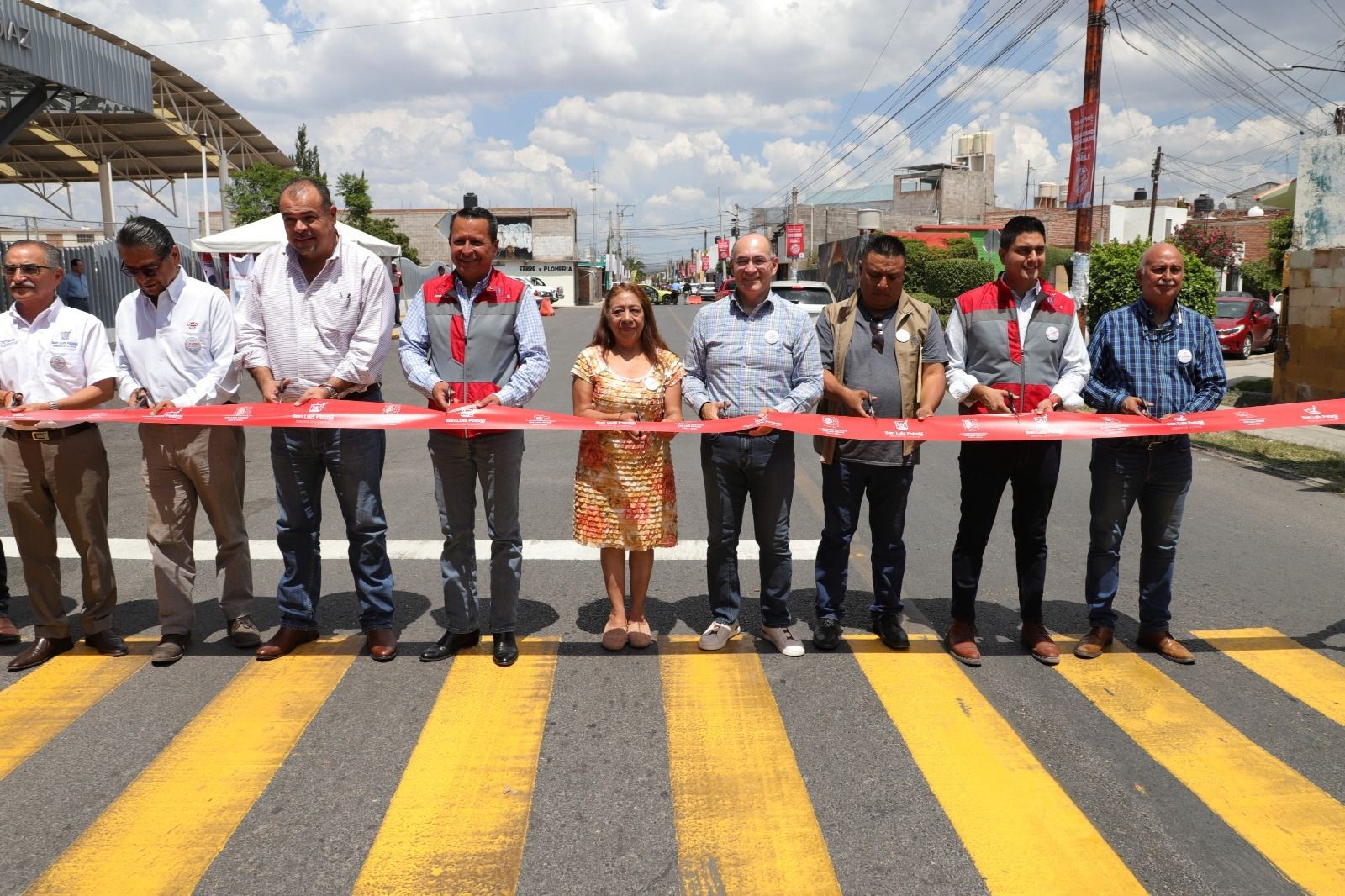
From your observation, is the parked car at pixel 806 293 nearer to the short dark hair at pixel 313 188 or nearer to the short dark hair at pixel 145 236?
the short dark hair at pixel 313 188

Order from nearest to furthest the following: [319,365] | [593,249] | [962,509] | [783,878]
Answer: [783,878] → [319,365] → [962,509] → [593,249]

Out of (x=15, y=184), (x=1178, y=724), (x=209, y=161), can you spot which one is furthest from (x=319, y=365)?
(x=15, y=184)

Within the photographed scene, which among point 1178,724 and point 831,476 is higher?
point 831,476

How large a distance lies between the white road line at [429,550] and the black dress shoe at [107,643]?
1600 mm

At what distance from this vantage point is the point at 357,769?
3.76m

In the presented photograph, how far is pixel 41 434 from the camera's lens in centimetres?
482

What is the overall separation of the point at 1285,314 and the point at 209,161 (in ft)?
145

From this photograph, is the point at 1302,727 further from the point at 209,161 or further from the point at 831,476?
the point at 209,161

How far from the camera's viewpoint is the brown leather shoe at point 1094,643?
496cm

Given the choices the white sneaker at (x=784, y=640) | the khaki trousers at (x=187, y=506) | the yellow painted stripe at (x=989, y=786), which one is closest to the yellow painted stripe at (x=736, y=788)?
the white sneaker at (x=784, y=640)

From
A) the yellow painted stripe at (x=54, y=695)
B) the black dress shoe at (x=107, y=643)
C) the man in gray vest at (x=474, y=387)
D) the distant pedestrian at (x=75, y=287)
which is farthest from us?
the distant pedestrian at (x=75, y=287)

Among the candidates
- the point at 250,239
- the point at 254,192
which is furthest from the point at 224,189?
the point at 250,239

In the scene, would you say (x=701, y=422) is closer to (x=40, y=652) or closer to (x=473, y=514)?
(x=473, y=514)

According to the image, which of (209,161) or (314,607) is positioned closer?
(314,607)
